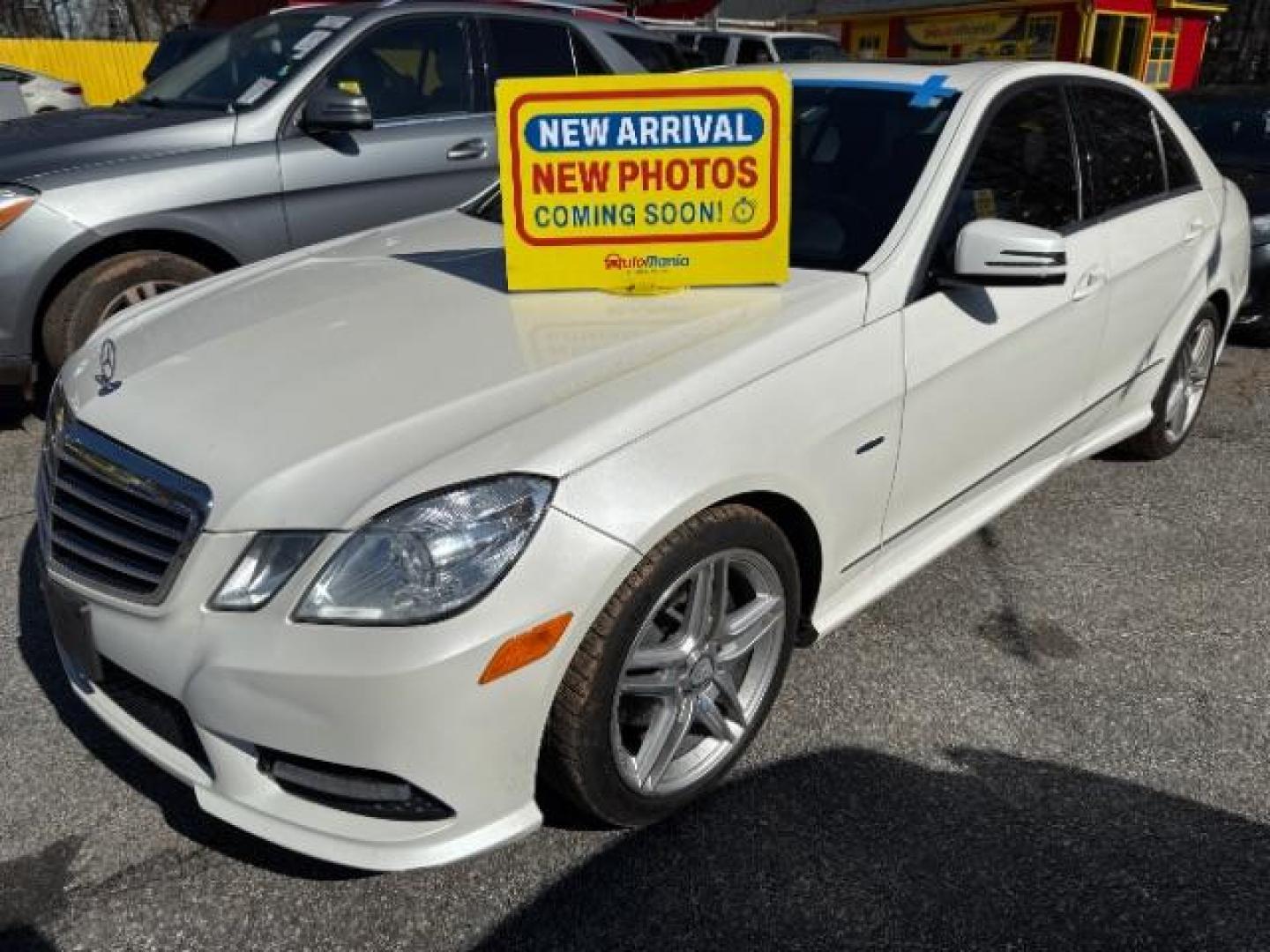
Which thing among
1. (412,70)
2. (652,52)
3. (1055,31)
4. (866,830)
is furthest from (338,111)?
(1055,31)

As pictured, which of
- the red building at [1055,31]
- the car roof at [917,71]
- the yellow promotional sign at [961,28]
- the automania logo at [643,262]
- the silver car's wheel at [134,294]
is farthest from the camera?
the yellow promotional sign at [961,28]

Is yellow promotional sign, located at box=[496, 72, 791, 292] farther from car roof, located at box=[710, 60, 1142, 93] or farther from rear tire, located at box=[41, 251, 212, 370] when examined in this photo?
rear tire, located at box=[41, 251, 212, 370]

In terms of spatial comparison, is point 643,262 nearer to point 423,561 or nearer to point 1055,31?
point 423,561

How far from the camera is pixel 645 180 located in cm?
270

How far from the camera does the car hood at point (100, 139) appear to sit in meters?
4.16

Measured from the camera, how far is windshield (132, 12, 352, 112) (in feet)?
15.7

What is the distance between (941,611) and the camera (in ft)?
10.5

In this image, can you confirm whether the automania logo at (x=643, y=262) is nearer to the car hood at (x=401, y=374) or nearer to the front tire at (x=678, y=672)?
the car hood at (x=401, y=374)

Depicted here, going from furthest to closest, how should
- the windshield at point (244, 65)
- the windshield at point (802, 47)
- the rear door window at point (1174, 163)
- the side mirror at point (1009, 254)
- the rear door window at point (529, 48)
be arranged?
the windshield at point (802, 47), the rear door window at point (529, 48), the windshield at point (244, 65), the rear door window at point (1174, 163), the side mirror at point (1009, 254)

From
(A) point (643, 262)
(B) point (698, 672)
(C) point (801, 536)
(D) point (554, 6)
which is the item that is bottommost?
(B) point (698, 672)

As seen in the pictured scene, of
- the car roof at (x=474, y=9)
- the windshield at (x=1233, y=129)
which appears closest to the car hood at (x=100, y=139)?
the car roof at (x=474, y=9)

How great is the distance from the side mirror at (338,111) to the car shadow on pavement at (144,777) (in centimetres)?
241

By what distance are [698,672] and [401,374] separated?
935 millimetres

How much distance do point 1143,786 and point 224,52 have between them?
5.18 metres
